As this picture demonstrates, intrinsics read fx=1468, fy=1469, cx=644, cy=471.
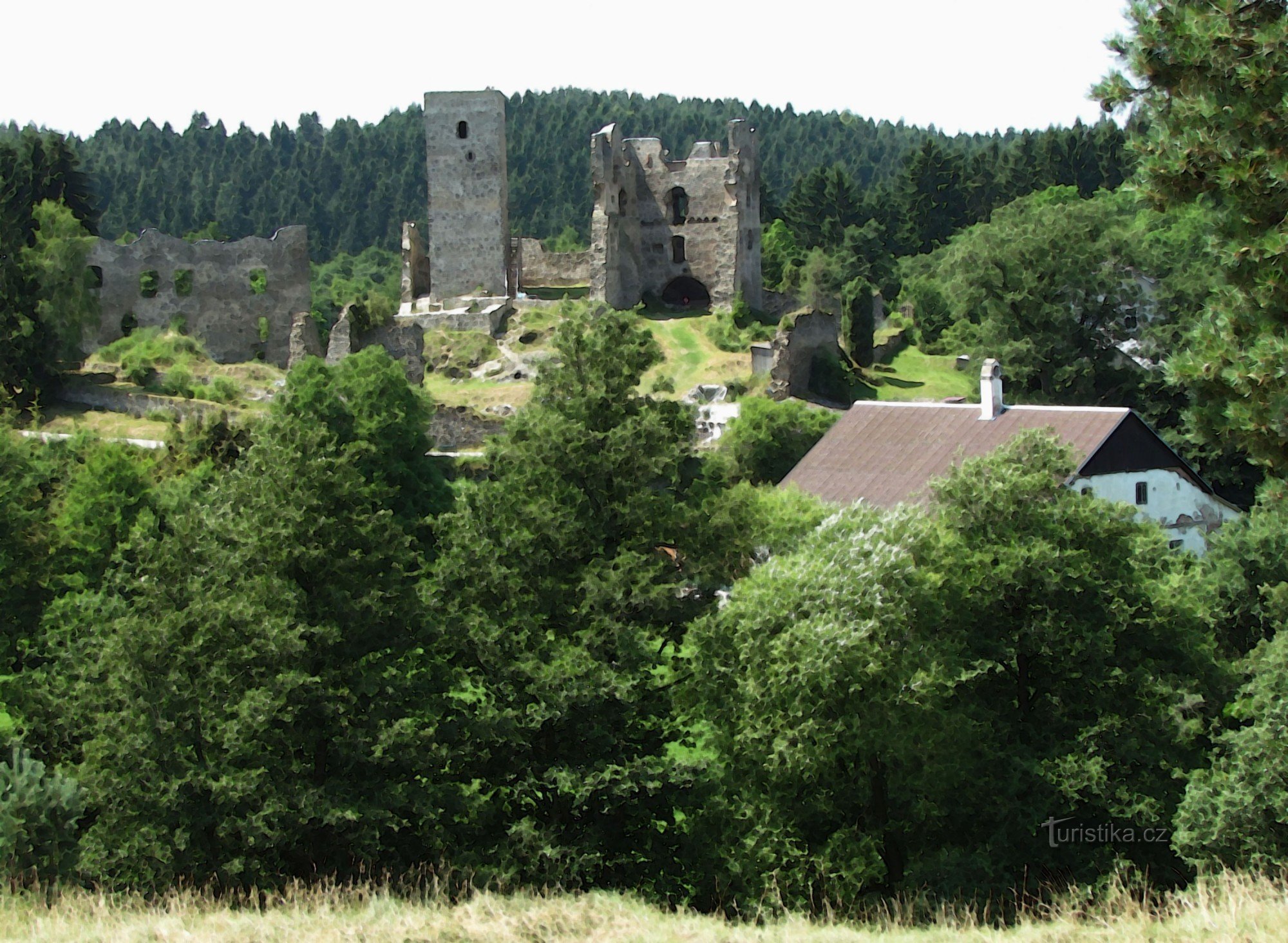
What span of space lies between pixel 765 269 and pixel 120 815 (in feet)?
198

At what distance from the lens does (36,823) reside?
45.7 feet

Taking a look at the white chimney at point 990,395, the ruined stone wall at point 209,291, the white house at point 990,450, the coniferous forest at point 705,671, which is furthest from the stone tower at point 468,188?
the coniferous forest at point 705,671

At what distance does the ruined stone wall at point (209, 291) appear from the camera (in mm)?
51250

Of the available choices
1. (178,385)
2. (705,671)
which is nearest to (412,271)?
(178,385)

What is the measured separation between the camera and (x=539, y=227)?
4139 inches

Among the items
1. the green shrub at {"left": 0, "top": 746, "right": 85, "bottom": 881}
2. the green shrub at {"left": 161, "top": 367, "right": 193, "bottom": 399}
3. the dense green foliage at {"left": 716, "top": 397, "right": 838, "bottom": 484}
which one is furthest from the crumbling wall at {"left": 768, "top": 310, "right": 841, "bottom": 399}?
the green shrub at {"left": 0, "top": 746, "right": 85, "bottom": 881}

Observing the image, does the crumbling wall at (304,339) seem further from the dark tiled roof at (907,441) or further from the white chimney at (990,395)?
the white chimney at (990,395)

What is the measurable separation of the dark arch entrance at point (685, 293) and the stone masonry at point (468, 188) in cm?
617

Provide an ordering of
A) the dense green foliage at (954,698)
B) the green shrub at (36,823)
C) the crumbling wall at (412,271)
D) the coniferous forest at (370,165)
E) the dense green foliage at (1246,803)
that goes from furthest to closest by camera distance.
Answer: the coniferous forest at (370,165) < the crumbling wall at (412,271) < the dense green foliage at (954,698) < the dense green foliage at (1246,803) < the green shrub at (36,823)

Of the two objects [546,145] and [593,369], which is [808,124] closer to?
[546,145]

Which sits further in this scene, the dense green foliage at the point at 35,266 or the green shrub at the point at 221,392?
the green shrub at the point at 221,392

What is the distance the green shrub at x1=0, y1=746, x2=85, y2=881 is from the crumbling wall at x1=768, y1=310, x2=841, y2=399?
1182 inches

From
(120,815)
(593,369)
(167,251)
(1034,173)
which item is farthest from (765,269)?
(120,815)

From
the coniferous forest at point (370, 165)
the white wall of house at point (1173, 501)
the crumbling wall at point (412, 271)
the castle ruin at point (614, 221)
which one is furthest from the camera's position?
the coniferous forest at point (370, 165)
